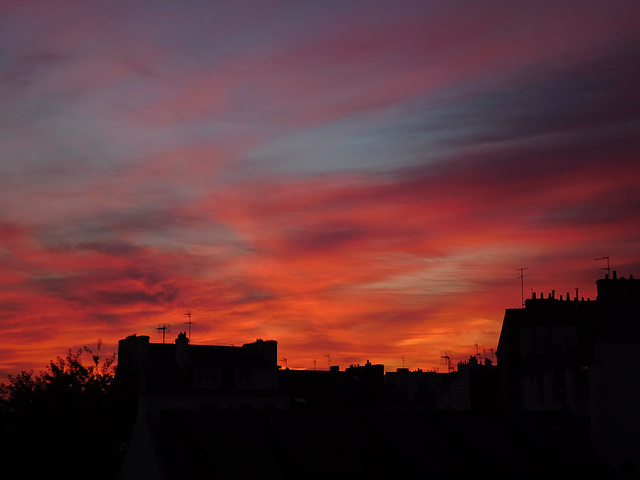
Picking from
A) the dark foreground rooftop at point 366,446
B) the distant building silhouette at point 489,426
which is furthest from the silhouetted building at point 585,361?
the dark foreground rooftop at point 366,446

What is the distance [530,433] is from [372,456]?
920 cm

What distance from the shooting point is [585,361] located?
51188 millimetres

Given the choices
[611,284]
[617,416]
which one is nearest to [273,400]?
[611,284]

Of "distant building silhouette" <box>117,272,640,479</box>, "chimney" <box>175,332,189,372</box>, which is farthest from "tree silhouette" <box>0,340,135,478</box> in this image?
"chimney" <box>175,332,189,372</box>

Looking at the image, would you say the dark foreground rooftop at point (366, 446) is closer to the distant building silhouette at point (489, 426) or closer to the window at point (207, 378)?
the distant building silhouette at point (489, 426)

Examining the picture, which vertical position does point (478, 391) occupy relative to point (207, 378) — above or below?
below

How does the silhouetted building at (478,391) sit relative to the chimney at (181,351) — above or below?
below

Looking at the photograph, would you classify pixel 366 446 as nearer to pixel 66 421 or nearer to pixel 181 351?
pixel 66 421

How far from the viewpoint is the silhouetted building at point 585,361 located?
4919 cm

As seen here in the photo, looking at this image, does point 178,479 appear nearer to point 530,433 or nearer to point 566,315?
point 530,433

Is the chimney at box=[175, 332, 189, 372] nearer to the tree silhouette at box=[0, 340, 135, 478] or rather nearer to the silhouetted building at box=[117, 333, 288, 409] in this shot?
the silhouetted building at box=[117, 333, 288, 409]

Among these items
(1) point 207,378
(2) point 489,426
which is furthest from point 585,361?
(1) point 207,378

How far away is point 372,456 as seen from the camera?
39.0 meters

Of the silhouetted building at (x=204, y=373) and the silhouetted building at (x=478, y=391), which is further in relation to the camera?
the silhouetted building at (x=204, y=373)
